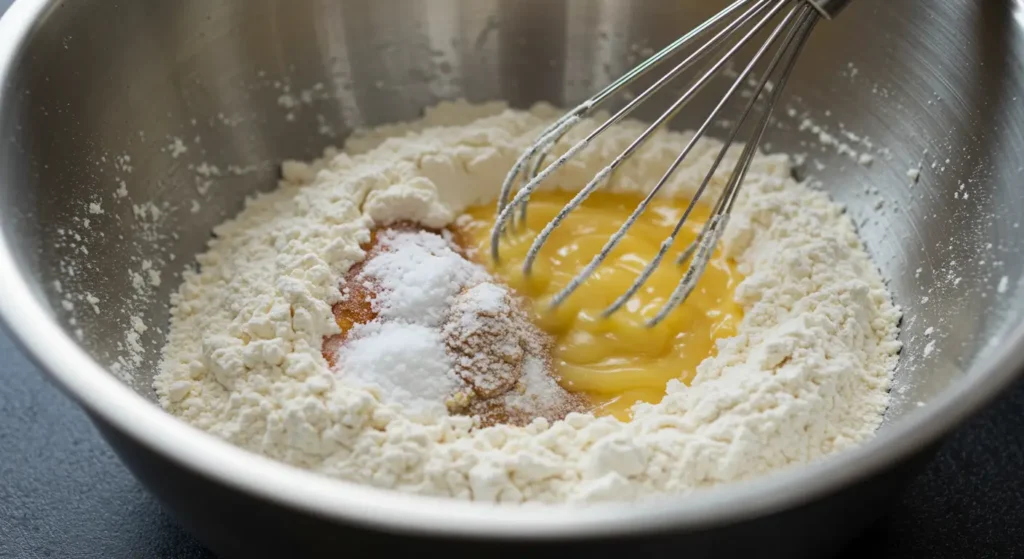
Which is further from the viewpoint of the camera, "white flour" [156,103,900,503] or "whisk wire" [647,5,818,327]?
"whisk wire" [647,5,818,327]

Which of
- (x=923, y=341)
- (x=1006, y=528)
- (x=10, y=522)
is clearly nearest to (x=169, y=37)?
(x=10, y=522)

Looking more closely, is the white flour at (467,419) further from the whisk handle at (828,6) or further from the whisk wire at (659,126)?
the whisk handle at (828,6)

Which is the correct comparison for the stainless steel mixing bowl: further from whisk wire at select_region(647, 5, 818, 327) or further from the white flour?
whisk wire at select_region(647, 5, 818, 327)

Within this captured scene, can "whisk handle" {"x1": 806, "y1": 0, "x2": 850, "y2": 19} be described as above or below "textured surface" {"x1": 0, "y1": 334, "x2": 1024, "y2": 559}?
above

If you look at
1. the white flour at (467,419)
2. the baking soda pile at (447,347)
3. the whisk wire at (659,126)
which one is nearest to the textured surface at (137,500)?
the white flour at (467,419)

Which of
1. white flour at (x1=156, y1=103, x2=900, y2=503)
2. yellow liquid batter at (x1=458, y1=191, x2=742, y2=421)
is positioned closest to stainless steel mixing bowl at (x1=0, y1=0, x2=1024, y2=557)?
white flour at (x1=156, y1=103, x2=900, y2=503)

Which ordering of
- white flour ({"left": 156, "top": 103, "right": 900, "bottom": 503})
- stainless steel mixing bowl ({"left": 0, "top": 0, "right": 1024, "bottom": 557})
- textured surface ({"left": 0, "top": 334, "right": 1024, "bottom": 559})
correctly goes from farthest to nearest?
textured surface ({"left": 0, "top": 334, "right": 1024, "bottom": 559})
white flour ({"left": 156, "top": 103, "right": 900, "bottom": 503})
stainless steel mixing bowl ({"left": 0, "top": 0, "right": 1024, "bottom": 557})
